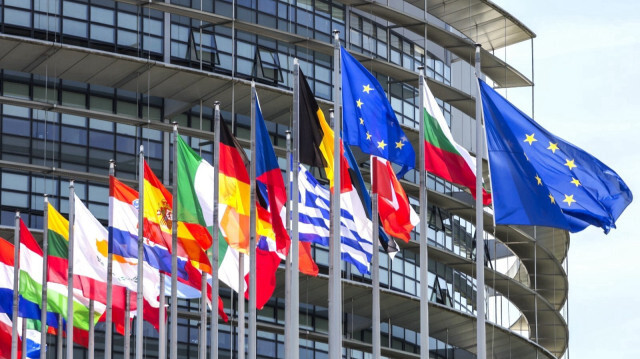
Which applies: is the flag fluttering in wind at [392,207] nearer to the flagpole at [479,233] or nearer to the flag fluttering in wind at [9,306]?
the flagpole at [479,233]

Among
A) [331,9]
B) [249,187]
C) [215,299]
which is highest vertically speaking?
[331,9]

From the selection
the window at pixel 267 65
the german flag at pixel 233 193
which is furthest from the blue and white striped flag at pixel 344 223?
the window at pixel 267 65

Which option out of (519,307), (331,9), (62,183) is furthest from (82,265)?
(519,307)

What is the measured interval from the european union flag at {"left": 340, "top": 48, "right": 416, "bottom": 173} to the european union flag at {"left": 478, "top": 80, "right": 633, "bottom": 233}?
250 centimetres

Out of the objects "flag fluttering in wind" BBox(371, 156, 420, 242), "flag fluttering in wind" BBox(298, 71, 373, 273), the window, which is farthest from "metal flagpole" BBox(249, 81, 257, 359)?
the window

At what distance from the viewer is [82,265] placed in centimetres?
4209

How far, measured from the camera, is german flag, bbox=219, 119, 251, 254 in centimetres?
3688

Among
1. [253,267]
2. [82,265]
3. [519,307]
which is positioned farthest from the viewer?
[519,307]

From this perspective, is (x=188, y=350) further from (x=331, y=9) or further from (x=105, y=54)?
(x=331, y=9)

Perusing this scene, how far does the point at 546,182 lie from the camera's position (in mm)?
31953

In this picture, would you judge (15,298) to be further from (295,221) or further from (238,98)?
(238,98)

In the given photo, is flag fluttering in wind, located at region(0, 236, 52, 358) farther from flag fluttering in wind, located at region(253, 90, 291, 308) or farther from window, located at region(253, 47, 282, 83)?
window, located at region(253, 47, 282, 83)

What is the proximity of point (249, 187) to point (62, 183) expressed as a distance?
67.4ft

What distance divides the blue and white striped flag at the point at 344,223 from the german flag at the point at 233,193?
1389 millimetres
